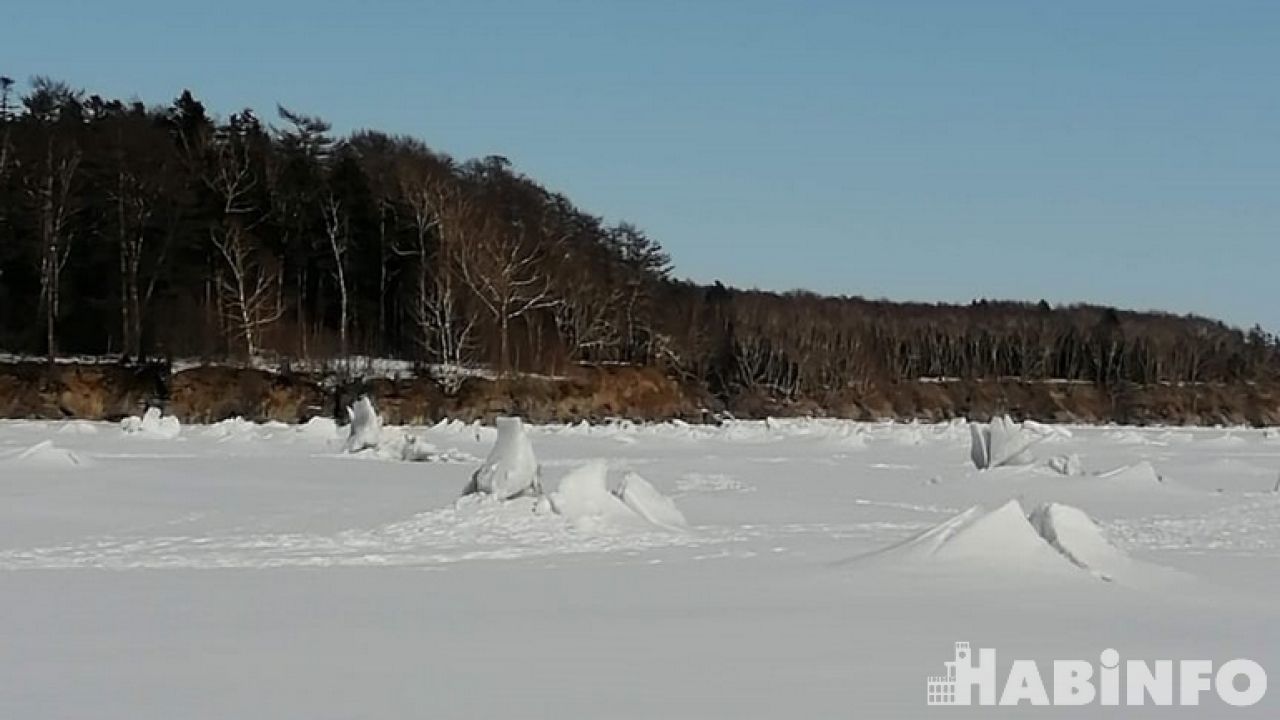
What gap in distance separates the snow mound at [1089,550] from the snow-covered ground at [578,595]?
0.03m

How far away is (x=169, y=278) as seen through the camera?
5062cm

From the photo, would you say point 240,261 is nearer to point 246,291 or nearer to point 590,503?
point 246,291

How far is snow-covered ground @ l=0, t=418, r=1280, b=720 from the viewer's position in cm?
780

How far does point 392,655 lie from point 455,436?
30.5m

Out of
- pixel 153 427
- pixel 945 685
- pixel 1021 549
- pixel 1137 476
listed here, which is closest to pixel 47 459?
pixel 153 427

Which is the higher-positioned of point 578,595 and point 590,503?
point 590,503

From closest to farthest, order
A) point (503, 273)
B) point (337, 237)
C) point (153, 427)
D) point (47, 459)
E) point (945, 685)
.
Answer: point (945, 685)
point (47, 459)
point (153, 427)
point (503, 273)
point (337, 237)

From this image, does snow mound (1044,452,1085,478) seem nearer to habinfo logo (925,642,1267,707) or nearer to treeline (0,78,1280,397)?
habinfo logo (925,642,1267,707)

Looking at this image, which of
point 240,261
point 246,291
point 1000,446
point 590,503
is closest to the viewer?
point 590,503

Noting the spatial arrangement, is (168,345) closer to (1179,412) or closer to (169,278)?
(169,278)

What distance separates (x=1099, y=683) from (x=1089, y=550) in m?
4.63

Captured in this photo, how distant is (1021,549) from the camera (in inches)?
488

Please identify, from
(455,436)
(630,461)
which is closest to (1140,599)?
(630,461)

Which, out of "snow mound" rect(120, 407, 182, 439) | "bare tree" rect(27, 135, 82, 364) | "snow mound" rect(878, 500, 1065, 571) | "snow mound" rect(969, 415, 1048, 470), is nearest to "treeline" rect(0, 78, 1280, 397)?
"bare tree" rect(27, 135, 82, 364)
